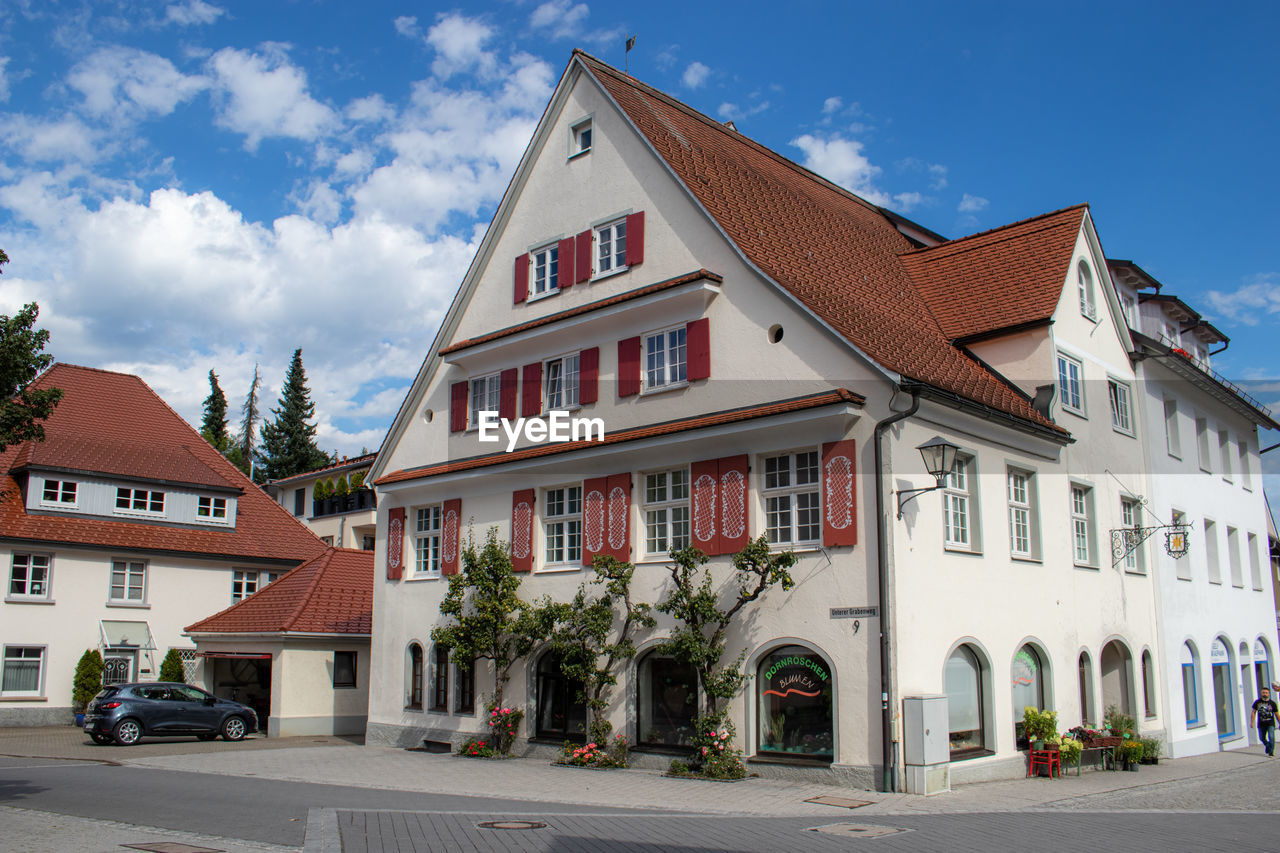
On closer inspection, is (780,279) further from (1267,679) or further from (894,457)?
(1267,679)

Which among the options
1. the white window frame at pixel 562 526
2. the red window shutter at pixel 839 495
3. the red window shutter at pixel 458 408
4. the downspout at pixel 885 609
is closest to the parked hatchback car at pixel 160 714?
the red window shutter at pixel 458 408

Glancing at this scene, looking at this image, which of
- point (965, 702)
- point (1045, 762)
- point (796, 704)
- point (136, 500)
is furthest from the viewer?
point (136, 500)

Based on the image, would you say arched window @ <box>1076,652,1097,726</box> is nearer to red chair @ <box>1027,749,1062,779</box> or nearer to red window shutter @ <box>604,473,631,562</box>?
red chair @ <box>1027,749,1062,779</box>

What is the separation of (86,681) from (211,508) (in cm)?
712

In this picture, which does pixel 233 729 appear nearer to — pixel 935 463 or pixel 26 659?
pixel 26 659

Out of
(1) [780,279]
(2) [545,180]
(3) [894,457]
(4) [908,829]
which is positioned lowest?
(4) [908,829]

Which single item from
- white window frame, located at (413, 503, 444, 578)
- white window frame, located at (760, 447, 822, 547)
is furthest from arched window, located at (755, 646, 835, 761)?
white window frame, located at (413, 503, 444, 578)

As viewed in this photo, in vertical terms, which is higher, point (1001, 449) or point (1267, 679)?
point (1001, 449)

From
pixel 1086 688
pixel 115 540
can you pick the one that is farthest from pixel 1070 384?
pixel 115 540

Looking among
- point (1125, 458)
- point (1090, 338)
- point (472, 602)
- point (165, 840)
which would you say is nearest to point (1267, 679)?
point (1125, 458)

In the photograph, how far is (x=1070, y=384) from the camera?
21219 millimetres

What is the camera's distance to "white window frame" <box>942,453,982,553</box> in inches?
676

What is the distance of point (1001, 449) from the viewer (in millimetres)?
18578

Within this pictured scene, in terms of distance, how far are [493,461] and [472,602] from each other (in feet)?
9.15
